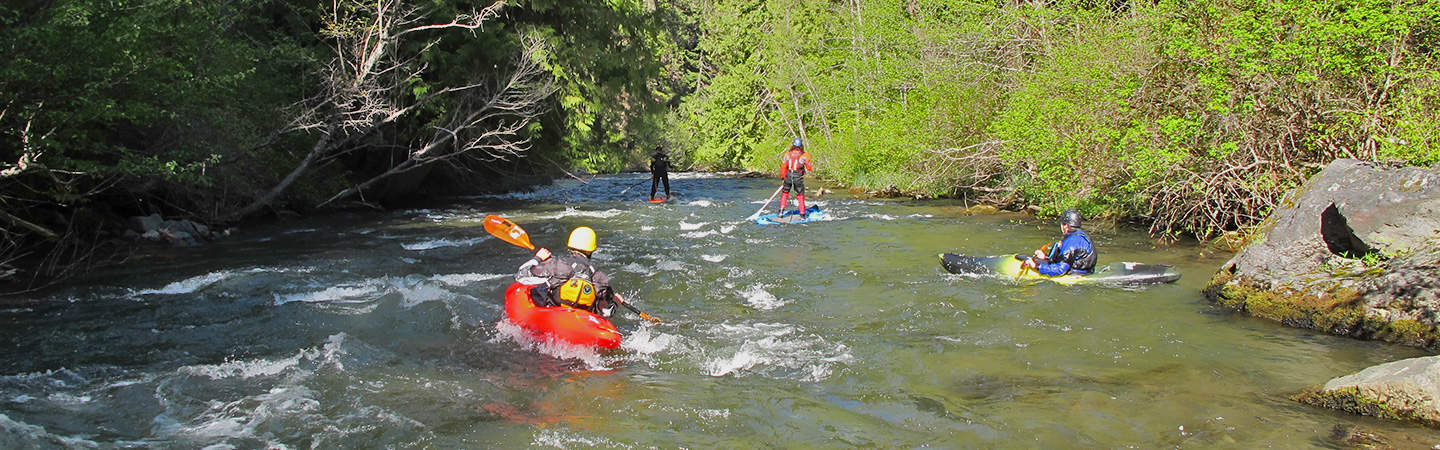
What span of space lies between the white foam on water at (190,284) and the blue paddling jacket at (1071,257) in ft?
31.3

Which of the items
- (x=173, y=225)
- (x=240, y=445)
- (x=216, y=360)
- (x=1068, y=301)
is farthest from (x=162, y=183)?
(x=1068, y=301)

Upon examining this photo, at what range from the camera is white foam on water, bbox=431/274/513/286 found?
10.8 m

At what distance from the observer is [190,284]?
10367 millimetres

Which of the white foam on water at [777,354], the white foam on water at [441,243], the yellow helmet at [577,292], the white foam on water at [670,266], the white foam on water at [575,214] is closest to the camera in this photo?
the white foam on water at [777,354]

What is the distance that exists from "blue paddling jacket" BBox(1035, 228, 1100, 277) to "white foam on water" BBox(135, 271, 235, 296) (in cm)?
955

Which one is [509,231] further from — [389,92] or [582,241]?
[389,92]

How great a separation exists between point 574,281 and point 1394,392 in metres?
5.77

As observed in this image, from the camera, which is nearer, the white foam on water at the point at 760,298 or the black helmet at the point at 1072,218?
the white foam on water at the point at 760,298

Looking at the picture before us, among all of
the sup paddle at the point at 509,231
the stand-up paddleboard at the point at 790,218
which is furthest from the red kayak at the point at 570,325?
the stand-up paddleboard at the point at 790,218

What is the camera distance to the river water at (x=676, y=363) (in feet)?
18.1

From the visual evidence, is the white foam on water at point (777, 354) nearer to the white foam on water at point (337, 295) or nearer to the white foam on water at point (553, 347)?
the white foam on water at point (553, 347)

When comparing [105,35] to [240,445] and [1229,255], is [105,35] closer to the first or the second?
[240,445]

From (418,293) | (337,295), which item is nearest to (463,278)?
(418,293)

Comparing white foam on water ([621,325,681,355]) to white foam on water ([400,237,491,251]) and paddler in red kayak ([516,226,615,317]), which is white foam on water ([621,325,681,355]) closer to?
paddler in red kayak ([516,226,615,317])
